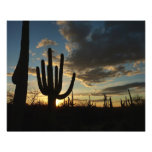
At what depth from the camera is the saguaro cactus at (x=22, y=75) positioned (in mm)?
4301

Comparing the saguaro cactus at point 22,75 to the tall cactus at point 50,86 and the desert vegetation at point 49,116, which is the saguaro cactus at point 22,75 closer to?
the desert vegetation at point 49,116

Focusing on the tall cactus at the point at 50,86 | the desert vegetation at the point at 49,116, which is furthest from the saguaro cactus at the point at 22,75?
the tall cactus at the point at 50,86

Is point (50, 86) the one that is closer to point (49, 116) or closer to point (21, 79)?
point (49, 116)

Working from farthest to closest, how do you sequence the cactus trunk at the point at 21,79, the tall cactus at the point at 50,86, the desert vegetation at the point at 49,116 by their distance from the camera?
the tall cactus at the point at 50,86 → the cactus trunk at the point at 21,79 → the desert vegetation at the point at 49,116

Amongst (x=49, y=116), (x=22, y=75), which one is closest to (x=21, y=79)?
(x=22, y=75)

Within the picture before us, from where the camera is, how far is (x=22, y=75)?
439 centimetres

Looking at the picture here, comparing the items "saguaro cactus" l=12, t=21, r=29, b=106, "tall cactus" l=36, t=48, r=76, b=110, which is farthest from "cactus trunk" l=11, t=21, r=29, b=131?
"tall cactus" l=36, t=48, r=76, b=110

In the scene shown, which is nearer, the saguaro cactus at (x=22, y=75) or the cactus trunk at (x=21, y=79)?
the cactus trunk at (x=21, y=79)

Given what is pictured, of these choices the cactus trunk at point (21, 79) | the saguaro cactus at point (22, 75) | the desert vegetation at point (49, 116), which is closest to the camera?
the desert vegetation at point (49, 116)

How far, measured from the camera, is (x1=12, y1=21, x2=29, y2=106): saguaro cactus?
430 cm

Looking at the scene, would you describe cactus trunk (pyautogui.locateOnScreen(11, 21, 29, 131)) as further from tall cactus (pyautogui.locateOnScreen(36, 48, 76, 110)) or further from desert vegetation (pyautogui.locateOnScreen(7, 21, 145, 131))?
tall cactus (pyautogui.locateOnScreen(36, 48, 76, 110))

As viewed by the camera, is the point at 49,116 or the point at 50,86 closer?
the point at 49,116
